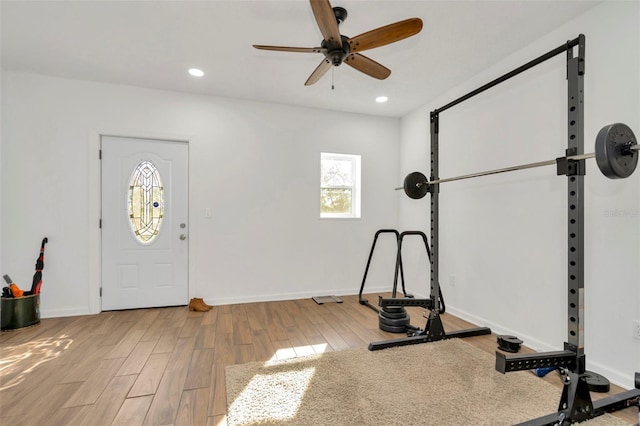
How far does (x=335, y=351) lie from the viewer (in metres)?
2.46

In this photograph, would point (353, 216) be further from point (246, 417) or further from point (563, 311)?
point (246, 417)

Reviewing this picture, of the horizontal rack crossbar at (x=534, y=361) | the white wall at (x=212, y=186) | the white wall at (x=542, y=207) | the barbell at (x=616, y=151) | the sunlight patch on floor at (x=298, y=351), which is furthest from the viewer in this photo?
the white wall at (x=212, y=186)

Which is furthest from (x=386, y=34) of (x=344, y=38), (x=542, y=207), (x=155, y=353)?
(x=155, y=353)

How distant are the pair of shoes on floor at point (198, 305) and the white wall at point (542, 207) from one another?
2844mm

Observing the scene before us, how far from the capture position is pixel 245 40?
2.57 metres

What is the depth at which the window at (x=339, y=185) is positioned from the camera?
4387 mm

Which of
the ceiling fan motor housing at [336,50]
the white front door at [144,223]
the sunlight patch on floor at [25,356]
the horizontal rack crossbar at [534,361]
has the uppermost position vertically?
the ceiling fan motor housing at [336,50]

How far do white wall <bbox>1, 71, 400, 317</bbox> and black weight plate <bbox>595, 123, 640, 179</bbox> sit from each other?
3117mm

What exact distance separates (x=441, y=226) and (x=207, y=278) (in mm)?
2961

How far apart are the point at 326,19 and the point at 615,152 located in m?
1.55

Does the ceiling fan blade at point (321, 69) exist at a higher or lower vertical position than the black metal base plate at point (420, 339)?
higher

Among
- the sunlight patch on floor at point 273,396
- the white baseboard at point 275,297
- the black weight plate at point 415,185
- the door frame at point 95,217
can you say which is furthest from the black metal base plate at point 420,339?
the door frame at point 95,217

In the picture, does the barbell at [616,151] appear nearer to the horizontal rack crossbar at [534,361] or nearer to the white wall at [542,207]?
the white wall at [542,207]

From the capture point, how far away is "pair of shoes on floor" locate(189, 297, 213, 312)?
3.52 meters
